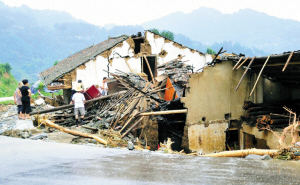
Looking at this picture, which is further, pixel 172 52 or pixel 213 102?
pixel 172 52

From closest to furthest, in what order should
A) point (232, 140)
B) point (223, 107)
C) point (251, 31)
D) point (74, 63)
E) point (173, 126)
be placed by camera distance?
point (223, 107) → point (232, 140) → point (173, 126) → point (74, 63) → point (251, 31)

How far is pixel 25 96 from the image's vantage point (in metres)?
10.0

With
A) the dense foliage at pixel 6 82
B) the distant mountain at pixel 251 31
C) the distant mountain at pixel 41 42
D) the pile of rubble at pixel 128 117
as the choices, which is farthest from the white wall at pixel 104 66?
the distant mountain at pixel 251 31

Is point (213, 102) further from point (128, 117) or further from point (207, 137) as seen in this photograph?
point (128, 117)

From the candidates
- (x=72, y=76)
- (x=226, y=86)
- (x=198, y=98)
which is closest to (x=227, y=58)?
(x=226, y=86)

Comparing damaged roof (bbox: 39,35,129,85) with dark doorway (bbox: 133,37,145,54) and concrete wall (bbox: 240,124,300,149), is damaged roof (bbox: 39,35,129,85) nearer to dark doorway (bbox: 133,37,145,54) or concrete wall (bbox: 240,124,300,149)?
dark doorway (bbox: 133,37,145,54)

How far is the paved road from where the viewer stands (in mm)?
2314

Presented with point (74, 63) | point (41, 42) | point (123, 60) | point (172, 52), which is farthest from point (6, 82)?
point (41, 42)

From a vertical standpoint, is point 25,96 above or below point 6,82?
below

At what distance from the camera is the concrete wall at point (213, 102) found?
34.2 feet

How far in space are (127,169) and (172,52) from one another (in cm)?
1750

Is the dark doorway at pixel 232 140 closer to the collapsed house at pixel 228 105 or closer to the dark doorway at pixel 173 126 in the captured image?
the collapsed house at pixel 228 105

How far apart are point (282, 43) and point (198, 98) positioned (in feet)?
438

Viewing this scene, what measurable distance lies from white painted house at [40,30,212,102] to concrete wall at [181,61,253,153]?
336 inches
